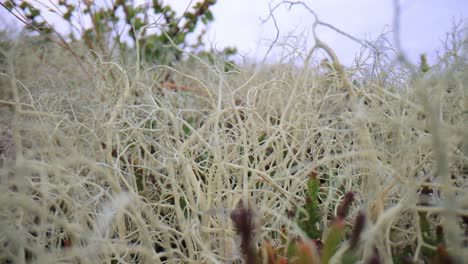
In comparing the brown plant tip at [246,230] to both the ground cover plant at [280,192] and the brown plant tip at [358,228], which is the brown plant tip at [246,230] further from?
the brown plant tip at [358,228]

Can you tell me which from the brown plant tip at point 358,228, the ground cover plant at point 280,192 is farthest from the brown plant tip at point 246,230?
the brown plant tip at point 358,228

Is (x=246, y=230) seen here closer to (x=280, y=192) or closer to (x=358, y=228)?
(x=358, y=228)

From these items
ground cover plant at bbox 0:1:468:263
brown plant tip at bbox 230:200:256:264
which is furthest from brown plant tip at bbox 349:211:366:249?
brown plant tip at bbox 230:200:256:264

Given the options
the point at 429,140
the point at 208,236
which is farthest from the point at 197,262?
the point at 429,140

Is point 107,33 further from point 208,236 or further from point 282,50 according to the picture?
point 208,236

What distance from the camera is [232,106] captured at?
828 millimetres

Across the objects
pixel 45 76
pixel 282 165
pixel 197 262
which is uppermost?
pixel 45 76

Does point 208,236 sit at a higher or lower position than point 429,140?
lower

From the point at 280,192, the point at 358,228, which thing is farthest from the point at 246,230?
the point at 280,192

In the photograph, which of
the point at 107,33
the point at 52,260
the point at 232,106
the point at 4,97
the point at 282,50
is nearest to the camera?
the point at 52,260

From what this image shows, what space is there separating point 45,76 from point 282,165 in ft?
2.33

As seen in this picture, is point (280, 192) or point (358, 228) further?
point (280, 192)

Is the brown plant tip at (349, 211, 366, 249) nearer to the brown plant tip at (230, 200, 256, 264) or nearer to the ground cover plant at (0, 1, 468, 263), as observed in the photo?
the ground cover plant at (0, 1, 468, 263)

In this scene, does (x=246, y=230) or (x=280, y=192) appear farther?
(x=280, y=192)
